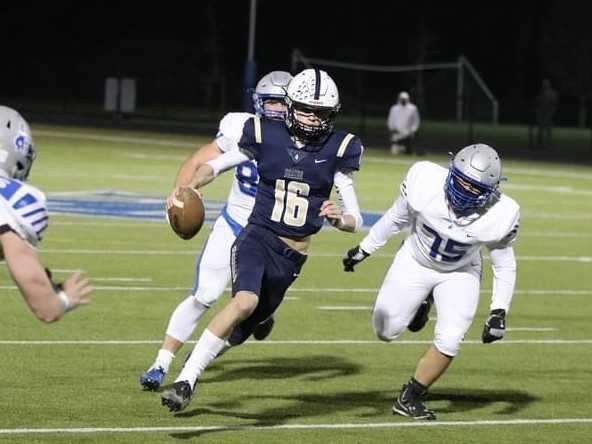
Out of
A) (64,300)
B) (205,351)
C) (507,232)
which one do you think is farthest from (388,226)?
(64,300)

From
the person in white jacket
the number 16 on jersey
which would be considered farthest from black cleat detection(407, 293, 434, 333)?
the number 16 on jersey

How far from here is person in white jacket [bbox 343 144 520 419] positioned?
7801 millimetres

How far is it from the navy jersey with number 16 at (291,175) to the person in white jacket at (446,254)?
0.49 metres

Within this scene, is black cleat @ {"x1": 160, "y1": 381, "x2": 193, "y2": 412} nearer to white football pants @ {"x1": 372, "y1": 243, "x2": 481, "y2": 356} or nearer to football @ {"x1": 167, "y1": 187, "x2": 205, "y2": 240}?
football @ {"x1": 167, "y1": 187, "x2": 205, "y2": 240}

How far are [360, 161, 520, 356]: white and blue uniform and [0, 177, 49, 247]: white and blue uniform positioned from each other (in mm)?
2687

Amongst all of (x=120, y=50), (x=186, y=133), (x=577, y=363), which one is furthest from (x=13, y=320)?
(x=120, y=50)

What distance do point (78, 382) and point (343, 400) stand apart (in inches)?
55.2

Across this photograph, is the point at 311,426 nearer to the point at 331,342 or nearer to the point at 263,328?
the point at 263,328

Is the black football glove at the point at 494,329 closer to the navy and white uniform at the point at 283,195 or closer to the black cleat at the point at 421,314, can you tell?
the black cleat at the point at 421,314

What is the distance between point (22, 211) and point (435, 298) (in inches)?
115

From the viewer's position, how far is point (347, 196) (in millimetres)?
7750

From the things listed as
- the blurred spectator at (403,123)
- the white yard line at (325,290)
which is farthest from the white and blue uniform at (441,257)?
the blurred spectator at (403,123)

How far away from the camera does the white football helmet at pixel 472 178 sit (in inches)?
303

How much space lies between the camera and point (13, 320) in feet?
34.3
